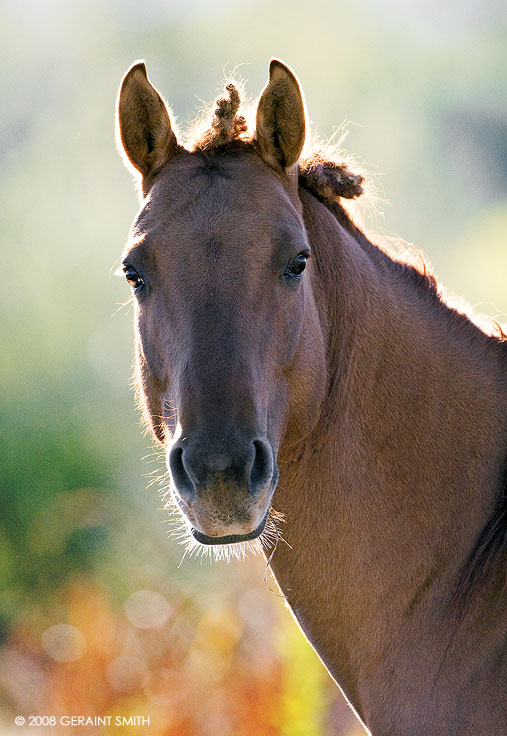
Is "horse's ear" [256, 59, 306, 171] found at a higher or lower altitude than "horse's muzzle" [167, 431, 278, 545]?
higher

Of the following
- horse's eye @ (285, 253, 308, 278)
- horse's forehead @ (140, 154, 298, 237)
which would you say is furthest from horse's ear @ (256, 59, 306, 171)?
horse's eye @ (285, 253, 308, 278)

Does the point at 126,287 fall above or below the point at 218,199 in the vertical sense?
below

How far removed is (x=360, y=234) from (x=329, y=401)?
3.51 ft

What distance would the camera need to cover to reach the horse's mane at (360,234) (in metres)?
3.96

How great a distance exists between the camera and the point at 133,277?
13.8 feet

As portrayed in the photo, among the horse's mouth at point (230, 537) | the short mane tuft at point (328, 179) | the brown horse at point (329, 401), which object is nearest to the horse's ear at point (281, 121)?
the brown horse at point (329, 401)

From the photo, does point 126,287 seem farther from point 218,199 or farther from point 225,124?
point 218,199

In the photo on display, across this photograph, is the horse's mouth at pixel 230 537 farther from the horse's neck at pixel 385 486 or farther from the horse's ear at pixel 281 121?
the horse's ear at pixel 281 121

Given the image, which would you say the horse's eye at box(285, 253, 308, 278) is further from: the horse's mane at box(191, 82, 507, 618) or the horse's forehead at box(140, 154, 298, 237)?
the horse's mane at box(191, 82, 507, 618)

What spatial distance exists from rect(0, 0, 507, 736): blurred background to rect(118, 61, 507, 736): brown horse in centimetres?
68

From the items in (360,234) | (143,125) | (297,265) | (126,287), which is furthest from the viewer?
(126,287)

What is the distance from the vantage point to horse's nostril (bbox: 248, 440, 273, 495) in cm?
347

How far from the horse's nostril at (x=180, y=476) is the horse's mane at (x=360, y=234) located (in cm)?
147

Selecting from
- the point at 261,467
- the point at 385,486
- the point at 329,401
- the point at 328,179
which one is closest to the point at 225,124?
the point at 328,179
